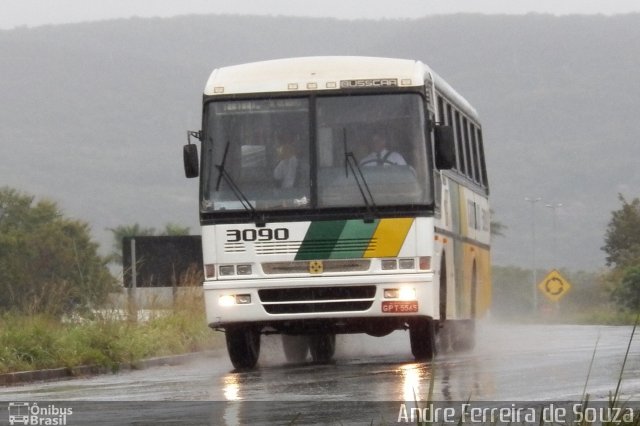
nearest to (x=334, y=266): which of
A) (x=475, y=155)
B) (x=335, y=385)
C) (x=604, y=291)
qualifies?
(x=335, y=385)

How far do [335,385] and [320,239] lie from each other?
3.55m

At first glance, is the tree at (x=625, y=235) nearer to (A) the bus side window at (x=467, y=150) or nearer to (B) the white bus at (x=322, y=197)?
(A) the bus side window at (x=467, y=150)

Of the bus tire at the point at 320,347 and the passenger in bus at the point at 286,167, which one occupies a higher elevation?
the passenger in bus at the point at 286,167

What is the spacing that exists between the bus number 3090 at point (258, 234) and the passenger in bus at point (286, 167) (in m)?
0.52

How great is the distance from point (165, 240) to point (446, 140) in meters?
16.1

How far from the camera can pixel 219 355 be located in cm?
2553

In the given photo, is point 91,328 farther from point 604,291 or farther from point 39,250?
point 39,250

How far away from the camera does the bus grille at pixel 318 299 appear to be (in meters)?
17.9

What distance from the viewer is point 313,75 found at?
61.2ft

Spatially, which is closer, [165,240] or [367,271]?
[367,271]

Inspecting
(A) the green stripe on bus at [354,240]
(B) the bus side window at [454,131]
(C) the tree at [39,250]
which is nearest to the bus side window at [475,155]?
(B) the bus side window at [454,131]

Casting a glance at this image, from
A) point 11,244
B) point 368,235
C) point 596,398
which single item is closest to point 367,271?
point 368,235

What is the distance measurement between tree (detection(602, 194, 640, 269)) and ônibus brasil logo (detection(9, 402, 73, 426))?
74.5 metres

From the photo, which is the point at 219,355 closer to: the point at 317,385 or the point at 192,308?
the point at 192,308
